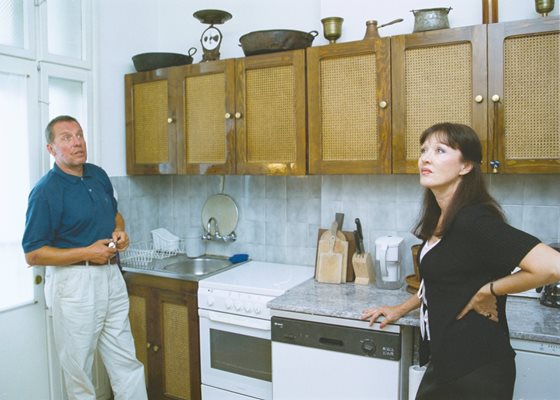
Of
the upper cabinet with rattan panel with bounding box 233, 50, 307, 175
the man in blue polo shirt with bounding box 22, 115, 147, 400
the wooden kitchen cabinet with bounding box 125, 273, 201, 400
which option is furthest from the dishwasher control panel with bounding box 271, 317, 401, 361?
the man in blue polo shirt with bounding box 22, 115, 147, 400

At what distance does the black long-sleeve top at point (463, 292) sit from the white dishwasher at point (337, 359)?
390 millimetres

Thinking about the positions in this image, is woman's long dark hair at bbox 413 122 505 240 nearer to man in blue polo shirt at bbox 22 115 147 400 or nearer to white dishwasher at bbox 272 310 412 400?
white dishwasher at bbox 272 310 412 400

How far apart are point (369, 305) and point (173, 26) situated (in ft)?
8.17

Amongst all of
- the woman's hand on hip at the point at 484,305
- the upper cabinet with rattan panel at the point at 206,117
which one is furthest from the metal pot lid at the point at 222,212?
the woman's hand on hip at the point at 484,305

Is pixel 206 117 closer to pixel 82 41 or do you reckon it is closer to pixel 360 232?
pixel 82 41

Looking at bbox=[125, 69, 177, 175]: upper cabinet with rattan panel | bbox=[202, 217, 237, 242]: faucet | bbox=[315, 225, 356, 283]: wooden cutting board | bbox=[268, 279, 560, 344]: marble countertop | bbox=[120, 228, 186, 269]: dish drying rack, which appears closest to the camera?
bbox=[268, 279, 560, 344]: marble countertop

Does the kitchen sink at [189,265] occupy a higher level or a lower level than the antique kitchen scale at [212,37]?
lower

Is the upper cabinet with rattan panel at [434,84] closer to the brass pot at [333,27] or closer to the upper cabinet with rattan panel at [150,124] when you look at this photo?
the brass pot at [333,27]

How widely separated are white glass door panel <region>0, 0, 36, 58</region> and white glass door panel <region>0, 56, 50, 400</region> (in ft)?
0.20

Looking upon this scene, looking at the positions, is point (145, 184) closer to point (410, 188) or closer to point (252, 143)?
point (252, 143)

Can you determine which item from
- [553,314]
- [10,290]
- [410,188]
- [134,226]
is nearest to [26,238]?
[10,290]

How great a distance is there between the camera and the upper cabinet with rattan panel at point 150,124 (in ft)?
10.0

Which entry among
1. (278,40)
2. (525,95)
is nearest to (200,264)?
(278,40)

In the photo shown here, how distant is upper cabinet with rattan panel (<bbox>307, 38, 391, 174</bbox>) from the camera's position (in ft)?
7.71
